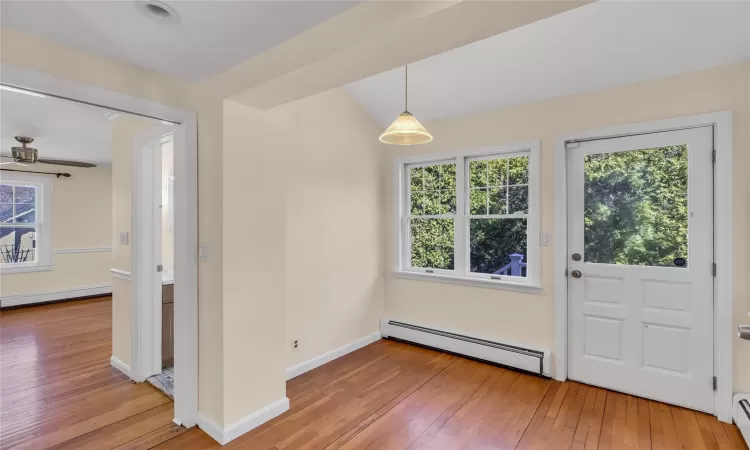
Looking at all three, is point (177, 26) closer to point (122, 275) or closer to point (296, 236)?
point (296, 236)

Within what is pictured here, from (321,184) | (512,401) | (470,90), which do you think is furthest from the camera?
(321,184)

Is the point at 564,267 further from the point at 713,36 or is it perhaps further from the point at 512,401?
the point at 713,36

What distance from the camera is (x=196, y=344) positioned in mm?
2357

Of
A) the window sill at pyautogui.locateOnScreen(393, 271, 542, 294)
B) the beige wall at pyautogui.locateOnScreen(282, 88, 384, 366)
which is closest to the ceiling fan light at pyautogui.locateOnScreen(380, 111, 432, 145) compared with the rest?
the beige wall at pyautogui.locateOnScreen(282, 88, 384, 366)

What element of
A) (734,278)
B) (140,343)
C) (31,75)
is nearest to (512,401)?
(734,278)

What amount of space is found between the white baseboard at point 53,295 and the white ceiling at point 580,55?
6.36 m

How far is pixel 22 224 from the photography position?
5660 mm

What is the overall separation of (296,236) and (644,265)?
9.54 feet

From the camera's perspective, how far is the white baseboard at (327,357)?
312cm

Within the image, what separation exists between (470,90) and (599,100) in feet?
3.46

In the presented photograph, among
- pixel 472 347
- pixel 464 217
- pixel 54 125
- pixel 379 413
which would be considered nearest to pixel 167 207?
pixel 54 125

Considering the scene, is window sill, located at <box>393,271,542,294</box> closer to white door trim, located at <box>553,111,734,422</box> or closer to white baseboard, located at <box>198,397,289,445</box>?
white door trim, located at <box>553,111,734,422</box>

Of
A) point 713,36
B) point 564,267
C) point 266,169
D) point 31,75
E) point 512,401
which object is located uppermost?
point 713,36

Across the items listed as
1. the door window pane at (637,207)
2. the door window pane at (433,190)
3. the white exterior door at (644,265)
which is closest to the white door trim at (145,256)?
the door window pane at (433,190)
